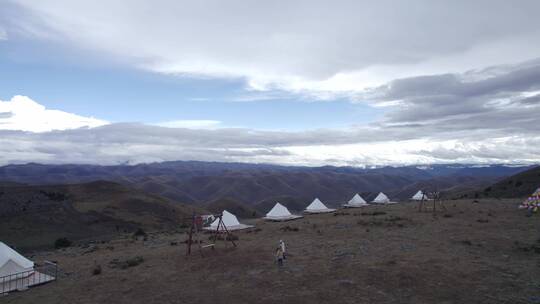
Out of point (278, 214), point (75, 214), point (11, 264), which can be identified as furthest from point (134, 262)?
point (75, 214)

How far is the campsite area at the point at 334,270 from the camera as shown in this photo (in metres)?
13.8

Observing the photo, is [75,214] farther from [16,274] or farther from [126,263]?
[16,274]

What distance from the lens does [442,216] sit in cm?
3266

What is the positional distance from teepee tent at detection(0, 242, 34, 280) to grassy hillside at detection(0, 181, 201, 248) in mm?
30186

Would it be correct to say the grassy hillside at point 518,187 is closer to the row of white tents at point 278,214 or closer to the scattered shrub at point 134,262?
the row of white tents at point 278,214

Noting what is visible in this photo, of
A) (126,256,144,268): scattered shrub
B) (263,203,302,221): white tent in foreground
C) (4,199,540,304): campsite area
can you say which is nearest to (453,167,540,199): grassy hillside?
(4,199,540,304): campsite area

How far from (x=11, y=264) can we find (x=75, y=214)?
47730 millimetres

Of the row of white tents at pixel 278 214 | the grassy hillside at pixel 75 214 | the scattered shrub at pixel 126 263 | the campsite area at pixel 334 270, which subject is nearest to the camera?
the campsite area at pixel 334 270

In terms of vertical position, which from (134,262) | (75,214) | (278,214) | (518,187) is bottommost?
(75,214)

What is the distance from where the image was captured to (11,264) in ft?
61.3

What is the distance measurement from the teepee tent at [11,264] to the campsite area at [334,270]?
169 cm

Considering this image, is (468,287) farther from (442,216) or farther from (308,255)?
(442,216)

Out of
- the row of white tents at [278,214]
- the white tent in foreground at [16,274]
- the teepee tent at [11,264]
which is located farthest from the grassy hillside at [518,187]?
the teepee tent at [11,264]

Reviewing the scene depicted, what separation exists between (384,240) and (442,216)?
12015 mm
